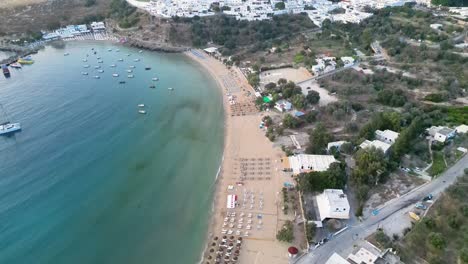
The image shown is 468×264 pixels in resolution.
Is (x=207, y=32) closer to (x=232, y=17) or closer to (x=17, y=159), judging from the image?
(x=232, y=17)

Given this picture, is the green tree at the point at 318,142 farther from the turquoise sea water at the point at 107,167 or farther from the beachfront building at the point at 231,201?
the turquoise sea water at the point at 107,167

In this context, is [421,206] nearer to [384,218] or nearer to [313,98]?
[384,218]

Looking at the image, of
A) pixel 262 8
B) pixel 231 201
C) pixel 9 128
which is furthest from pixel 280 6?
pixel 231 201

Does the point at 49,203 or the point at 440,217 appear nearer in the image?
the point at 440,217

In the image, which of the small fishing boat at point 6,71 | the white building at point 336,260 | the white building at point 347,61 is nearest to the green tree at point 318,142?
the white building at point 336,260

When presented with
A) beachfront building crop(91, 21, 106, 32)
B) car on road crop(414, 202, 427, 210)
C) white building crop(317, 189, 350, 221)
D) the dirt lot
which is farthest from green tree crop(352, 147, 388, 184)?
beachfront building crop(91, 21, 106, 32)

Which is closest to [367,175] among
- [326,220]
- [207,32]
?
[326,220]
